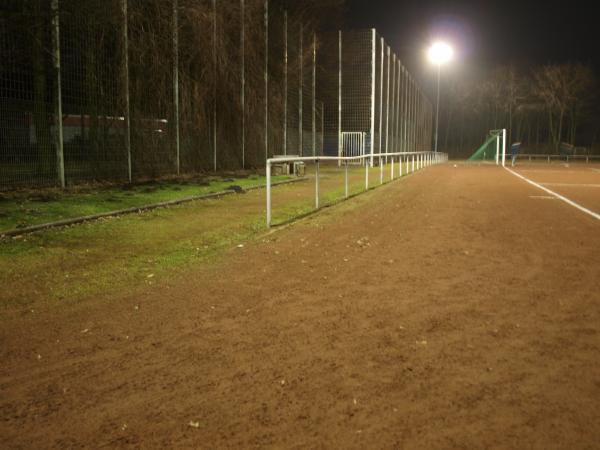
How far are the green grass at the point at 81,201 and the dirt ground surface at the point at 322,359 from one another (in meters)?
4.99

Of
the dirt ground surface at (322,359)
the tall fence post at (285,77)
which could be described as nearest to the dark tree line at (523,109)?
the tall fence post at (285,77)

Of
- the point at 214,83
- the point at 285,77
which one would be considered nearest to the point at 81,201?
the point at 214,83

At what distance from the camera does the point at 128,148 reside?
16312 mm

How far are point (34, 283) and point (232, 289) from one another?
6.58 ft

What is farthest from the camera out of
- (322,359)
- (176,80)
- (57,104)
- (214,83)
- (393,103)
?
(393,103)

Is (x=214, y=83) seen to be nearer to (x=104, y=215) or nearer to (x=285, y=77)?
(x=285, y=77)

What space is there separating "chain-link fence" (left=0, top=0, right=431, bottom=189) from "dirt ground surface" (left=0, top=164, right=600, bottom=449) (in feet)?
30.3

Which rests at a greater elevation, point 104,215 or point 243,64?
point 243,64

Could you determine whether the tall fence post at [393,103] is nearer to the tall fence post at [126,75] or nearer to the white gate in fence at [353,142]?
the white gate in fence at [353,142]

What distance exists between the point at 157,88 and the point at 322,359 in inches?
624

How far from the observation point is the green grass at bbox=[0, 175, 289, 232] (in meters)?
9.95

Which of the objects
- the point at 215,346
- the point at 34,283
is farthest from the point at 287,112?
the point at 215,346

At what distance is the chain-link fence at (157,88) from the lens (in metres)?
13.2

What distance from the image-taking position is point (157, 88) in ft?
58.9
